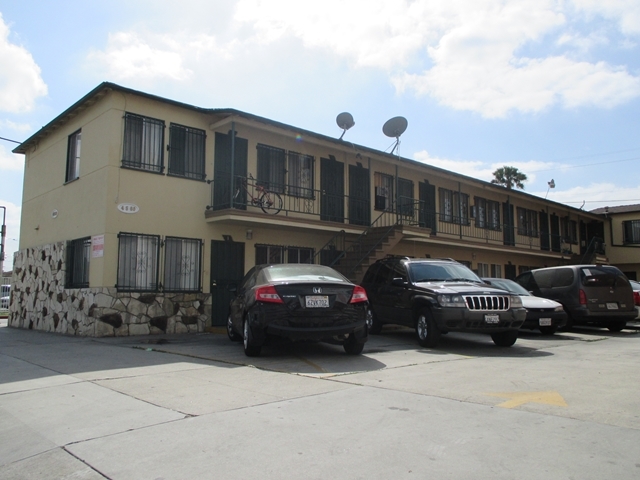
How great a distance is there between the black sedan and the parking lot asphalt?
37 centimetres

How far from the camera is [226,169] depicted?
587 inches

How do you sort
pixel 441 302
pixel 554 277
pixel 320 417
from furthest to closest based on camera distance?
1. pixel 554 277
2. pixel 441 302
3. pixel 320 417

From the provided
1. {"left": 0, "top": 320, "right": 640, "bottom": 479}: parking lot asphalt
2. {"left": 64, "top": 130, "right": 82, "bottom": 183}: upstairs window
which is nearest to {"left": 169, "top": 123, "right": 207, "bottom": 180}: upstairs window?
{"left": 64, "top": 130, "right": 82, "bottom": 183}: upstairs window

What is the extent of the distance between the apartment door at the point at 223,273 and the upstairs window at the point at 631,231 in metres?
28.5

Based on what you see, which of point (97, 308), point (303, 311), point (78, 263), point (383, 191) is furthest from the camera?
A: point (383, 191)


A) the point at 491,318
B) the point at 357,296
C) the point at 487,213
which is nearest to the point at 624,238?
the point at 487,213

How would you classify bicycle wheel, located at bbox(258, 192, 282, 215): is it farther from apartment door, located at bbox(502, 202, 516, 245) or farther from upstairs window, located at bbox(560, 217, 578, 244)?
upstairs window, located at bbox(560, 217, 578, 244)

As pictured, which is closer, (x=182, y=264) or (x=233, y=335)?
(x=233, y=335)

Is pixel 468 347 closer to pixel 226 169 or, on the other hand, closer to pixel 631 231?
pixel 226 169

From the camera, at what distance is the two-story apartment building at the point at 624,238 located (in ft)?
109

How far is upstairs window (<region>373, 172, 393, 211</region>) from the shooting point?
19.7 metres

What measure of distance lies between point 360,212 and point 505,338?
31.1 ft

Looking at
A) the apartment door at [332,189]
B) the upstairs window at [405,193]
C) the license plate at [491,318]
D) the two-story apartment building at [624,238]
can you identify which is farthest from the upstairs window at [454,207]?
the two-story apartment building at [624,238]

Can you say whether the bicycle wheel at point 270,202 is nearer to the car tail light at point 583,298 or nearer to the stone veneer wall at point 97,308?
the stone veneer wall at point 97,308
